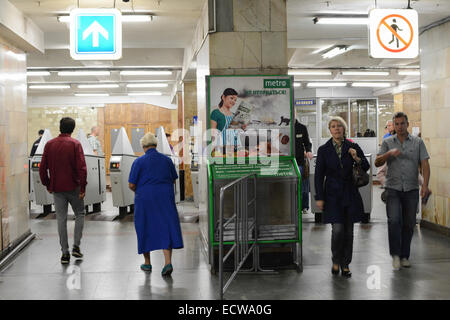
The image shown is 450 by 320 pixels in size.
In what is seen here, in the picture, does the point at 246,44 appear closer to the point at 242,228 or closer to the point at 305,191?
the point at 242,228

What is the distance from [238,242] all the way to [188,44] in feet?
19.9

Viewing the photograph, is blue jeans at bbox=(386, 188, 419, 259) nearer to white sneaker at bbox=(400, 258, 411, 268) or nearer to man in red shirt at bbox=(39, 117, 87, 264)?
white sneaker at bbox=(400, 258, 411, 268)

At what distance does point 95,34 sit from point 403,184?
4.06 metres

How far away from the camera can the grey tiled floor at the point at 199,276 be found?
4.59 meters

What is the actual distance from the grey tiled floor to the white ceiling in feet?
11.0

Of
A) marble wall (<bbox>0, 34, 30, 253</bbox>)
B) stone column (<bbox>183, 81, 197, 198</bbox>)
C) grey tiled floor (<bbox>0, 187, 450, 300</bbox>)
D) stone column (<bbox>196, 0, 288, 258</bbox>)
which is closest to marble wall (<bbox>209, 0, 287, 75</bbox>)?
stone column (<bbox>196, 0, 288, 258</bbox>)

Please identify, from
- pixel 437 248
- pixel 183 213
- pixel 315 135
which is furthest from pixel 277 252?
pixel 315 135

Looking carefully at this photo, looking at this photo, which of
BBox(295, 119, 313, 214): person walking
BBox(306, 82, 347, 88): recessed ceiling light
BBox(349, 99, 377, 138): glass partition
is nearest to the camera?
BBox(295, 119, 313, 214): person walking

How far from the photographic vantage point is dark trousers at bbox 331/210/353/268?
5.09 meters

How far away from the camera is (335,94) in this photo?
18.3 metres

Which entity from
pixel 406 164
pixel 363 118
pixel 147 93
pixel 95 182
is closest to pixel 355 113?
pixel 363 118

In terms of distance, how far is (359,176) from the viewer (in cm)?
506

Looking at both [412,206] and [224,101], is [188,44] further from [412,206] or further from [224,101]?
[412,206]

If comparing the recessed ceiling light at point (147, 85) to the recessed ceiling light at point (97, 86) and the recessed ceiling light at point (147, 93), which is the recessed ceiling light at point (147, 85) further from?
the recessed ceiling light at point (147, 93)
